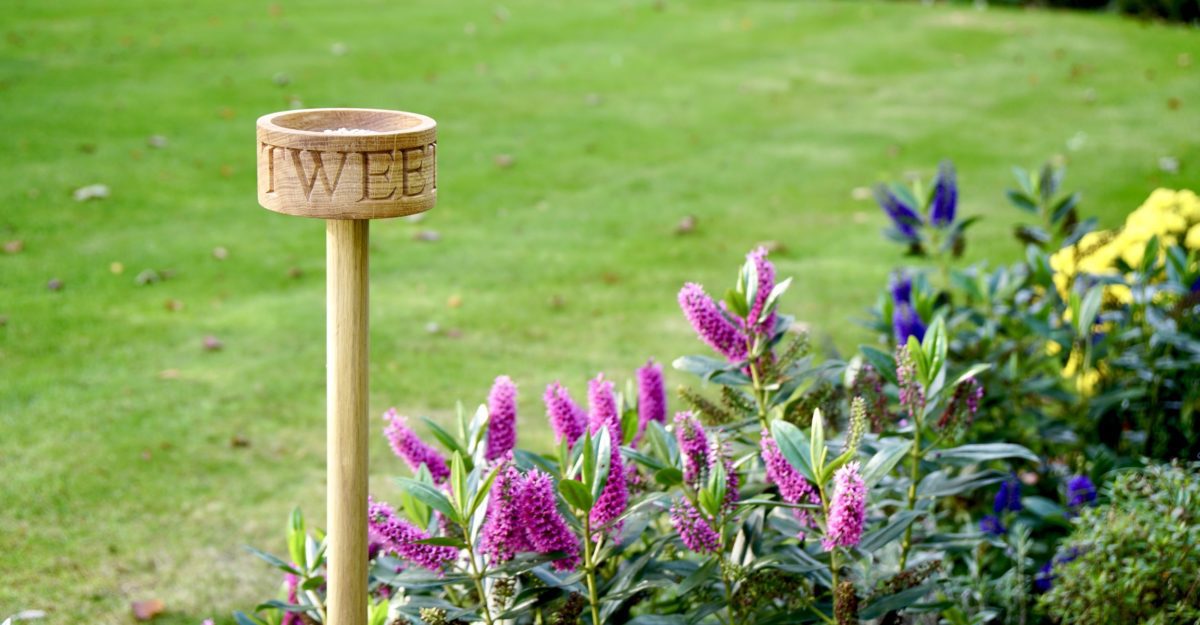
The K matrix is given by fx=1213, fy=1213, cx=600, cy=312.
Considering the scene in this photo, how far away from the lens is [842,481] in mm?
1909

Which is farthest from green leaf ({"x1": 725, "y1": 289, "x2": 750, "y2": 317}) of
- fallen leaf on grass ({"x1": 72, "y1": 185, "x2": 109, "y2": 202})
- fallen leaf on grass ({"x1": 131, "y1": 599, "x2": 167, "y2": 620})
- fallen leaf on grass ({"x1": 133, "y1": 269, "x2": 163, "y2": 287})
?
fallen leaf on grass ({"x1": 72, "y1": 185, "x2": 109, "y2": 202})

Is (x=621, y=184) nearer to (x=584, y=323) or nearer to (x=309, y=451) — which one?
(x=584, y=323)

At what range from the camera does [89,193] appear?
695cm

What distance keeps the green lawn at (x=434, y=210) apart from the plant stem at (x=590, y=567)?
5.64 ft

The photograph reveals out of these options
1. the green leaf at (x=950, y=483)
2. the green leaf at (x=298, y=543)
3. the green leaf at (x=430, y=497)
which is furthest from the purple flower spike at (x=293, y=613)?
the green leaf at (x=950, y=483)

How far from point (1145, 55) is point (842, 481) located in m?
11.9

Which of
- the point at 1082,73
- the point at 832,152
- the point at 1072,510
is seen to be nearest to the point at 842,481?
the point at 1072,510

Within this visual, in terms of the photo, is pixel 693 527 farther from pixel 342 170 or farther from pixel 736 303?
pixel 342 170

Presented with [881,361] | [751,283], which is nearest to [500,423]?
[751,283]

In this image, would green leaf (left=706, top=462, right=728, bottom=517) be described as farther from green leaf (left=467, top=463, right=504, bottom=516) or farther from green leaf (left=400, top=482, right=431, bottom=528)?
green leaf (left=400, top=482, right=431, bottom=528)

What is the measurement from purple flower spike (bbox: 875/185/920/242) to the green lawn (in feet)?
4.93

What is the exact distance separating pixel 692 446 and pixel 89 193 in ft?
19.0

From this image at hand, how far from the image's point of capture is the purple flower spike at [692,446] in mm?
2109

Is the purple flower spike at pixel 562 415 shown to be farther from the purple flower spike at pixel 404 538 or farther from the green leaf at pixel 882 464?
the green leaf at pixel 882 464
